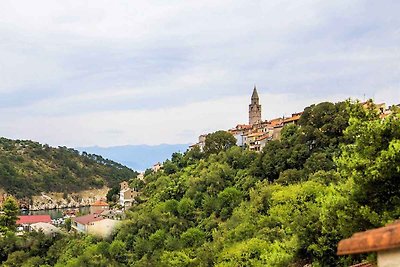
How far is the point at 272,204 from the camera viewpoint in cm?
2108

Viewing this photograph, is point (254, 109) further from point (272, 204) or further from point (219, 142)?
point (272, 204)

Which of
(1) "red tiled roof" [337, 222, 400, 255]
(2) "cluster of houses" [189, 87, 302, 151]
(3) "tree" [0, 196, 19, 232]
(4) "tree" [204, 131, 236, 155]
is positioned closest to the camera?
(1) "red tiled roof" [337, 222, 400, 255]

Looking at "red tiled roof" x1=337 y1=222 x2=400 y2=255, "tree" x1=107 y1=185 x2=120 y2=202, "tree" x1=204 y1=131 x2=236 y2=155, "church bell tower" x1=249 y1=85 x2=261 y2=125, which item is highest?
"church bell tower" x1=249 y1=85 x2=261 y2=125

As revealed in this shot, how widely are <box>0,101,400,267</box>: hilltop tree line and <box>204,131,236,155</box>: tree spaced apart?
83 mm

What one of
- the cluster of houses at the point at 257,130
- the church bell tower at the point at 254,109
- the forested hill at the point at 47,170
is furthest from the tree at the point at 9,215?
the forested hill at the point at 47,170

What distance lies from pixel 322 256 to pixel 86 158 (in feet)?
384

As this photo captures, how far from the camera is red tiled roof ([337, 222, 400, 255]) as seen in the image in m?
2.32

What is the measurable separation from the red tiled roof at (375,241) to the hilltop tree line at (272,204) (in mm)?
4994

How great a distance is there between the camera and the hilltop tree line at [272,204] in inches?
314

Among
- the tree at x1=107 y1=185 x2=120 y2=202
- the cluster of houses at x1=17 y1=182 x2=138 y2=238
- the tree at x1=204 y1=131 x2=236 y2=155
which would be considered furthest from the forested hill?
the tree at x1=204 y1=131 x2=236 y2=155

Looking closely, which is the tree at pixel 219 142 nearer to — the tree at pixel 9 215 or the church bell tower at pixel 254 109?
the tree at pixel 9 215

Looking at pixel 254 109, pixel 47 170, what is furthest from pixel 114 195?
pixel 47 170

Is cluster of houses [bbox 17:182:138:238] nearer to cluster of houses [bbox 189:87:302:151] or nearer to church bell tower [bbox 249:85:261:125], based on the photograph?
cluster of houses [bbox 189:87:302:151]

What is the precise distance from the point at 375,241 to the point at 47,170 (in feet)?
366
